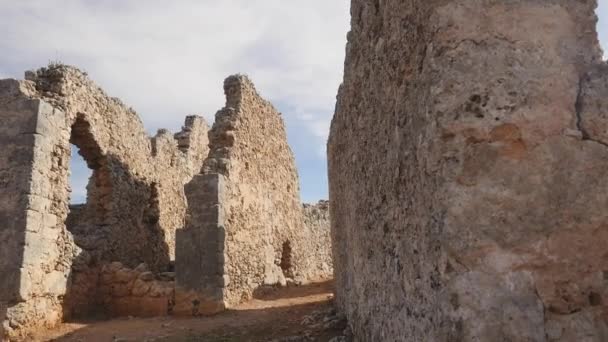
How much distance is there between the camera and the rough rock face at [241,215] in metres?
9.48

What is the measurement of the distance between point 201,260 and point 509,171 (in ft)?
25.9

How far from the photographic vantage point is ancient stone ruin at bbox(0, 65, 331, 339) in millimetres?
8172

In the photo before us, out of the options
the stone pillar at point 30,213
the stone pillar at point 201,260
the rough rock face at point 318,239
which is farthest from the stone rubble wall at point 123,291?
the rough rock face at point 318,239

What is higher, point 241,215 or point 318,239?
point 241,215

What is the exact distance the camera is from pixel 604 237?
85.0 inches

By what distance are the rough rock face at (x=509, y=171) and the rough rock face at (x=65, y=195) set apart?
7.06 m

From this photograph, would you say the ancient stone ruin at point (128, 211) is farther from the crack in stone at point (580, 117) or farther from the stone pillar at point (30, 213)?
the crack in stone at point (580, 117)

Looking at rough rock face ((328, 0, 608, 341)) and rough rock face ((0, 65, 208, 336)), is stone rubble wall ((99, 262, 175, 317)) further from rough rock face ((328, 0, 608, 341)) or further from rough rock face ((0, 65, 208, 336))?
rough rock face ((328, 0, 608, 341))

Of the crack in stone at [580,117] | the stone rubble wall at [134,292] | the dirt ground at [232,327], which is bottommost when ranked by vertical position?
the dirt ground at [232,327]

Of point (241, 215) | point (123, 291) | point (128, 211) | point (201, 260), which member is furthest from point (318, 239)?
point (123, 291)

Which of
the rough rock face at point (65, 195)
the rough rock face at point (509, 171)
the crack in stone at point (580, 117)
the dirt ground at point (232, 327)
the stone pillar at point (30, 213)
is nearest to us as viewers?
the rough rock face at point (509, 171)

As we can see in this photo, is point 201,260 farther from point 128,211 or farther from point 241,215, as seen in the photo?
point 128,211

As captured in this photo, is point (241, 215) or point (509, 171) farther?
point (241, 215)

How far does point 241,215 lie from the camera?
11281 mm
